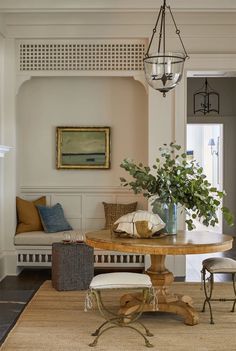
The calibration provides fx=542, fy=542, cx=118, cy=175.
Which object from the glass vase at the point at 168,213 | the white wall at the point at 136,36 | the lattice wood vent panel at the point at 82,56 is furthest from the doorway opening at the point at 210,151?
the glass vase at the point at 168,213

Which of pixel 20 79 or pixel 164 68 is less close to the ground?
pixel 20 79

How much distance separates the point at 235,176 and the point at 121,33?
4.87 meters

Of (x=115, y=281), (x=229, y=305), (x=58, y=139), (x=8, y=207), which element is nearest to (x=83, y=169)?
(x=58, y=139)

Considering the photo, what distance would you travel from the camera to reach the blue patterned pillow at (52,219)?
679 cm

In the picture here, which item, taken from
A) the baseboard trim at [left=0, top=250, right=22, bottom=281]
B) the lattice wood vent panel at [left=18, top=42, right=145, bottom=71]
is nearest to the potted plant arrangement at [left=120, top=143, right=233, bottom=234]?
the lattice wood vent panel at [left=18, top=42, right=145, bottom=71]

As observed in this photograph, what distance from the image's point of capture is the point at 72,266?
571 cm

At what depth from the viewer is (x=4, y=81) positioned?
6.61 metres

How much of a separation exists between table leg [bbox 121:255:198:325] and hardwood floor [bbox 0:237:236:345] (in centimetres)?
97

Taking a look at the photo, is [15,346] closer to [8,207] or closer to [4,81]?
[8,207]

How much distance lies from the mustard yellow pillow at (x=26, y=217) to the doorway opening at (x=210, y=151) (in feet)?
15.6

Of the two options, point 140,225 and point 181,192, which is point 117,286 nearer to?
point 140,225

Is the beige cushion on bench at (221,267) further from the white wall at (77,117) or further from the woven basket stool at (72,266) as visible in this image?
the white wall at (77,117)

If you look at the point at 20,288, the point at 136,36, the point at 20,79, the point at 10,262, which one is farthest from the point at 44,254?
the point at 136,36

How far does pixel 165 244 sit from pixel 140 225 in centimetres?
32
